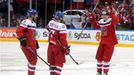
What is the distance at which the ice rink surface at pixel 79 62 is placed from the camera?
499 inches

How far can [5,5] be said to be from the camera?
2692 cm

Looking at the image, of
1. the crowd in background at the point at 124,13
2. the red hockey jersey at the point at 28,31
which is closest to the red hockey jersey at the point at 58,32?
the red hockey jersey at the point at 28,31

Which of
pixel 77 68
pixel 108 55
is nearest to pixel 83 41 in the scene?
pixel 77 68

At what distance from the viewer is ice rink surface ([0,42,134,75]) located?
12664 millimetres

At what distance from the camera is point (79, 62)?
15.0m

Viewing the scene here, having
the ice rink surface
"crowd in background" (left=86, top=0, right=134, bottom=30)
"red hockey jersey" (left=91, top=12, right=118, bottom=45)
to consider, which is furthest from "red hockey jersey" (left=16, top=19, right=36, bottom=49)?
"crowd in background" (left=86, top=0, right=134, bottom=30)

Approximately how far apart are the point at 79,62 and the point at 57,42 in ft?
17.2

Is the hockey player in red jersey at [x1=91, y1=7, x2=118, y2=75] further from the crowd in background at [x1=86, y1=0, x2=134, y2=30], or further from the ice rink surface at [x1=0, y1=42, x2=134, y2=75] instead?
the crowd in background at [x1=86, y1=0, x2=134, y2=30]

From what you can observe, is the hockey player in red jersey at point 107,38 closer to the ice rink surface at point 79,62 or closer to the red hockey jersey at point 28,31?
the ice rink surface at point 79,62

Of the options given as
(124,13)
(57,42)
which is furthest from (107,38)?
(124,13)

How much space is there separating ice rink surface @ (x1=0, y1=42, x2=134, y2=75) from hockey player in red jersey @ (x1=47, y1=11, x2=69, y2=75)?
2415mm

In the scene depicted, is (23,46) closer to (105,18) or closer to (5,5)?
(105,18)

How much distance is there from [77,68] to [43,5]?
15373 mm

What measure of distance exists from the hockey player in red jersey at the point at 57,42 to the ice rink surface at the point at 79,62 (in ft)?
7.92
